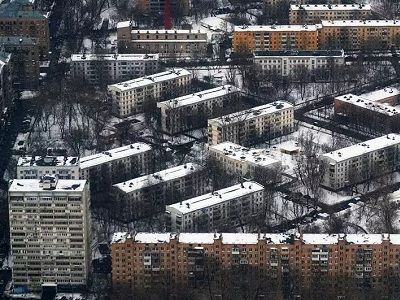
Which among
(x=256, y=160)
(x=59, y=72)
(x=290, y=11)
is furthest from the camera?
(x=290, y=11)

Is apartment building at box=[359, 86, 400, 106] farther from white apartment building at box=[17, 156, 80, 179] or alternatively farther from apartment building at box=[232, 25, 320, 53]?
white apartment building at box=[17, 156, 80, 179]

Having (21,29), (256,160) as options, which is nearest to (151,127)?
(256,160)

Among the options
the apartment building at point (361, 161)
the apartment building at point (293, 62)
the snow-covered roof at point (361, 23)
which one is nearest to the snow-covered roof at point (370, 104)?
the apartment building at point (361, 161)

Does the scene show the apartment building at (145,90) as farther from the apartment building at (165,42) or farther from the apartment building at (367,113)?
the apartment building at (367,113)

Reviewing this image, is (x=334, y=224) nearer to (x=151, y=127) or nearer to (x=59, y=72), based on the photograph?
(x=151, y=127)

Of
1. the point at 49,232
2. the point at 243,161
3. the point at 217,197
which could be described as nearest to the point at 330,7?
the point at 243,161

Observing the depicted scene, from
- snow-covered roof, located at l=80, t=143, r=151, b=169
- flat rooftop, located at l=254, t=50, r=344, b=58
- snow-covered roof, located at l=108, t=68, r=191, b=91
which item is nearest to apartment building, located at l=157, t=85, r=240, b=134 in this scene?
snow-covered roof, located at l=108, t=68, r=191, b=91
